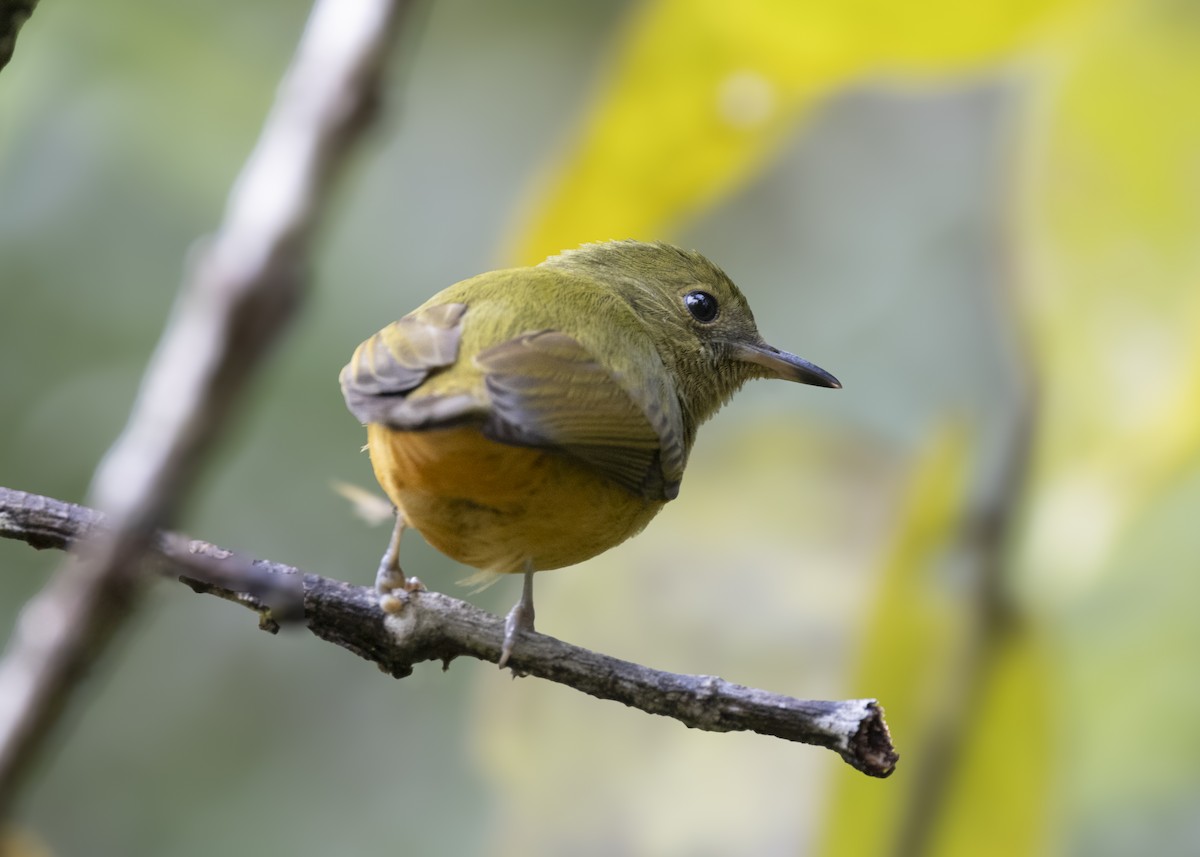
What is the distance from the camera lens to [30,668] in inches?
20.1

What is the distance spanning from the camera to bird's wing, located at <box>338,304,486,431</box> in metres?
1.78

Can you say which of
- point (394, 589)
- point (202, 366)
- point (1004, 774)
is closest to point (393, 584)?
point (394, 589)

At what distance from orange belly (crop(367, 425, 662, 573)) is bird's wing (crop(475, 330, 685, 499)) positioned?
0.04m

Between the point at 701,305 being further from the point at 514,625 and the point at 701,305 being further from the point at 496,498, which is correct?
the point at 514,625

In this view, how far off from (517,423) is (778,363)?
119 cm

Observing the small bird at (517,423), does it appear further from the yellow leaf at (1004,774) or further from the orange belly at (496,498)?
the yellow leaf at (1004,774)

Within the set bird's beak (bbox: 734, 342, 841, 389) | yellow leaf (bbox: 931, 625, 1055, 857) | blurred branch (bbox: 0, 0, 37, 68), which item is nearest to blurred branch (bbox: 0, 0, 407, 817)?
blurred branch (bbox: 0, 0, 37, 68)

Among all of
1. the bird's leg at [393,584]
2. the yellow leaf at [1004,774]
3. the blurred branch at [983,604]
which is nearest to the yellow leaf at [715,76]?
the blurred branch at [983,604]

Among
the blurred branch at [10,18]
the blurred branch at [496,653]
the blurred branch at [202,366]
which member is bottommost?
the blurred branch at [202,366]

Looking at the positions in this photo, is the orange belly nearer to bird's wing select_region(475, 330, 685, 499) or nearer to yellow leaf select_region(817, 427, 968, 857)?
bird's wing select_region(475, 330, 685, 499)

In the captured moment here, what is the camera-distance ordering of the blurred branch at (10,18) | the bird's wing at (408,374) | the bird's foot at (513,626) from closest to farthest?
the blurred branch at (10,18), the bird's wing at (408,374), the bird's foot at (513,626)

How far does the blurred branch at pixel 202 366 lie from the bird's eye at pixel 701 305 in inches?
93.0

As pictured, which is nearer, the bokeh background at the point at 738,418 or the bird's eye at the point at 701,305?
the bird's eye at the point at 701,305

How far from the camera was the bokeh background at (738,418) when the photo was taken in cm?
344
